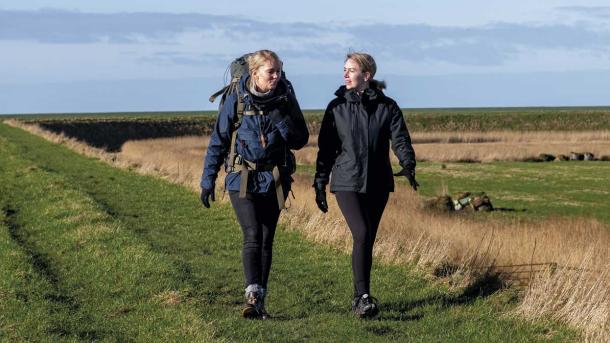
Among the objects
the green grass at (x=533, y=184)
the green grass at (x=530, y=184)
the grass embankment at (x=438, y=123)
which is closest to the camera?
the green grass at (x=530, y=184)

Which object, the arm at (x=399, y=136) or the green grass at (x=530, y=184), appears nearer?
the arm at (x=399, y=136)

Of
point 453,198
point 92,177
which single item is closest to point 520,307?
point 453,198

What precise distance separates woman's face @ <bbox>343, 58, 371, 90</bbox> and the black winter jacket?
0.24 feet

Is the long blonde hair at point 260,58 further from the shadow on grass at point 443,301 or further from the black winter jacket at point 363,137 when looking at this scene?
the shadow on grass at point 443,301

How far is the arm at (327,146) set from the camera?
811cm

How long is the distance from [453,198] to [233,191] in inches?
757

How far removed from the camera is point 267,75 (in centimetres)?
748

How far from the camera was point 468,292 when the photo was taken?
31.3 feet

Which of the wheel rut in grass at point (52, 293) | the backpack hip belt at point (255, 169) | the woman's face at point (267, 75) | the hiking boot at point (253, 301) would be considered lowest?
Result: the wheel rut in grass at point (52, 293)

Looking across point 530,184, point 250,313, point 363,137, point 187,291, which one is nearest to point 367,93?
point 363,137

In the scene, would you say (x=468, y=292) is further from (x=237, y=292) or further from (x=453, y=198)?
(x=453, y=198)

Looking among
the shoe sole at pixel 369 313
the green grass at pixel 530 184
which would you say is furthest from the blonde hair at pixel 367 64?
the green grass at pixel 530 184

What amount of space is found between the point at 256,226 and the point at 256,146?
0.71 metres

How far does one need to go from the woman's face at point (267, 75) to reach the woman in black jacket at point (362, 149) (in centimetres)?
72
